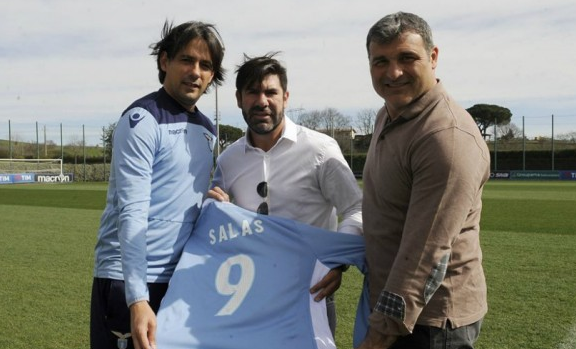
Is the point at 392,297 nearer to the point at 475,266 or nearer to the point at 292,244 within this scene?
the point at 475,266

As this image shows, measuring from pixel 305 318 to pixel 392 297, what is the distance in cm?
55

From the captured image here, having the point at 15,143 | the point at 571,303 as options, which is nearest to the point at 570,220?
the point at 571,303

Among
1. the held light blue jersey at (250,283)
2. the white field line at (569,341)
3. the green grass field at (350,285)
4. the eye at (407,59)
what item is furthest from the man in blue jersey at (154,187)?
the white field line at (569,341)

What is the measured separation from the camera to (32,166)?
52125mm


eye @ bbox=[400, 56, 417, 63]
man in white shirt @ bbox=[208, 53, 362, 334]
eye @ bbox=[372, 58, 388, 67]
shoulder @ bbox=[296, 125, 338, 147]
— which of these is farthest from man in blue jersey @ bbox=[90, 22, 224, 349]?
eye @ bbox=[400, 56, 417, 63]

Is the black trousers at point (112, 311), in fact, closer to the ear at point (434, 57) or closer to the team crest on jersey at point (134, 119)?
the team crest on jersey at point (134, 119)

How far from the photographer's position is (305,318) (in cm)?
265

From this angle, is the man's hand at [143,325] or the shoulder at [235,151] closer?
the man's hand at [143,325]

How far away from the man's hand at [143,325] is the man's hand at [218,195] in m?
0.68

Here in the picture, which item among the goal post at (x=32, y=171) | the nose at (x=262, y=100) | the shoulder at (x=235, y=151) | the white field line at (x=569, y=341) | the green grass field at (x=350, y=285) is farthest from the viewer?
the goal post at (x=32, y=171)

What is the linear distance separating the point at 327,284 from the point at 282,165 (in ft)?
2.37

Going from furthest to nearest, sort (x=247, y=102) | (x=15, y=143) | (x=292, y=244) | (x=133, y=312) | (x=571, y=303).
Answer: (x=15, y=143) → (x=571, y=303) → (x=247, y=102) → (x=292, y=244) → (x=133, y=312)

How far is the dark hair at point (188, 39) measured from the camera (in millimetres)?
2898

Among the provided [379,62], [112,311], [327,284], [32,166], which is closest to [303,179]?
[327,284]
